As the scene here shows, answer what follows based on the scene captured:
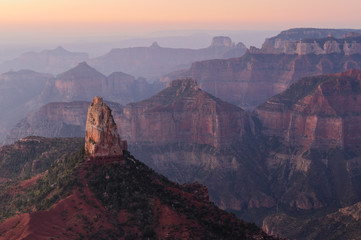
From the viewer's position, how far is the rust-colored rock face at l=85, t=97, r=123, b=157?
77438mm

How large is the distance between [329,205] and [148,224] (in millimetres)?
120578

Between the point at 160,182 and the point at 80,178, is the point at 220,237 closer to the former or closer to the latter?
the point at 160,182

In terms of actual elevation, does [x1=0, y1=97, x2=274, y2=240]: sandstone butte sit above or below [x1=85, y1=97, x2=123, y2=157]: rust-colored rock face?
below

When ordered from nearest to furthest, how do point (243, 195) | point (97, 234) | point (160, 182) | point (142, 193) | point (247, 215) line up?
point (97, 234) → point (142, 193) → point (160, 182) → point (247, 215) → point (243, 195)

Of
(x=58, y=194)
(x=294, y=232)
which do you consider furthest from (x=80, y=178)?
(x=294, y=232)

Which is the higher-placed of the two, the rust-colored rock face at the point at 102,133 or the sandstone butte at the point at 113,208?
the rust-colored rock face at the point at 102,133

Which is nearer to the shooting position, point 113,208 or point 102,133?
point 113,208

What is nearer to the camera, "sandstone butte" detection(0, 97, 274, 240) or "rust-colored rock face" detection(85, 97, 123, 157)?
"sandstone butte" detection(0, 97, 274, 240)

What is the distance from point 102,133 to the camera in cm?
7712

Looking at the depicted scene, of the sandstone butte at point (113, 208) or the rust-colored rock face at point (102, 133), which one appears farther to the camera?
the rust-colored rock face at point (102, 133)

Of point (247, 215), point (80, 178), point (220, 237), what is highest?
point (80, 178)

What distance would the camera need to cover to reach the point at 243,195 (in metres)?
191

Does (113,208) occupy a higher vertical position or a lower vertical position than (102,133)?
lower

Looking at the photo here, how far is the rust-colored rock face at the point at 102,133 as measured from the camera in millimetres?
77438
